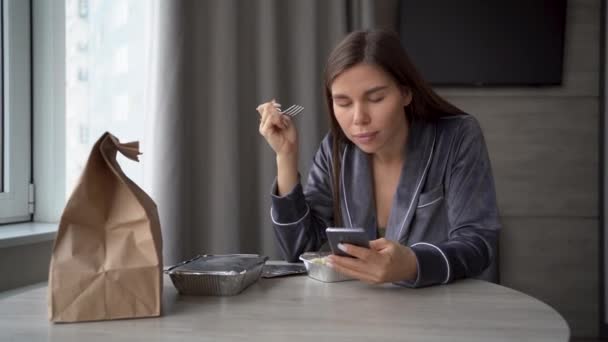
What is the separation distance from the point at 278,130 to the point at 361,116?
25cm

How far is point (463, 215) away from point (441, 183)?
17cm

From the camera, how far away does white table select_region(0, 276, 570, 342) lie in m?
0.70

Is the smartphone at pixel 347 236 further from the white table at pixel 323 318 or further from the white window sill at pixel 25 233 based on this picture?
the white window sill at pixel 25 233

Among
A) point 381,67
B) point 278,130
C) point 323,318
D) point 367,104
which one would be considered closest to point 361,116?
point 367,104

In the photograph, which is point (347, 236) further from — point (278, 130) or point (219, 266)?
point (278, 130)

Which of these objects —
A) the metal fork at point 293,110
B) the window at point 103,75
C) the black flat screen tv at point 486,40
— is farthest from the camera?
the black flat screen tv at point 486,40

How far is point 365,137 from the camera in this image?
1363 millimetres

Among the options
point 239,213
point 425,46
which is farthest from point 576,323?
point 239,213

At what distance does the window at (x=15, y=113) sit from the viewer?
195cm

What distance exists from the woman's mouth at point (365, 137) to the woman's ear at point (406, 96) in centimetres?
16

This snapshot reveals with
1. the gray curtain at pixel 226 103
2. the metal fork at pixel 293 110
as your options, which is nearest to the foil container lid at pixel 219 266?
the metal fork at pixel 293 110

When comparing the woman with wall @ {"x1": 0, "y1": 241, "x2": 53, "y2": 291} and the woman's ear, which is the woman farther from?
wall @ {"x1": 0, "y1": 241, "x2": 53, "y2": 291}

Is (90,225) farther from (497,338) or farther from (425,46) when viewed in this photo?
(425,46)

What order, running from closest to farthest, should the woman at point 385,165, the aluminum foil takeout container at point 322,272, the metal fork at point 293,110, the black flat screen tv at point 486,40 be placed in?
the aluminum foil takeout container at point 322,272 < the woman at point 385,165 < the metal fork at point 293,110 < the black flat screen tv at point 486,40
